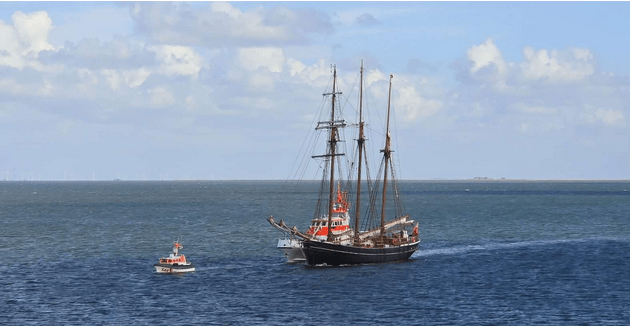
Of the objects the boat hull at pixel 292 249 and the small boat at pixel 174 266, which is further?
the boat hull at pixel 292 249

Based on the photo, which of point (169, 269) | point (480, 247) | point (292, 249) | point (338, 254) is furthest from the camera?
point (480, 247)

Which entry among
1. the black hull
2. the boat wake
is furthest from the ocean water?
the black hull

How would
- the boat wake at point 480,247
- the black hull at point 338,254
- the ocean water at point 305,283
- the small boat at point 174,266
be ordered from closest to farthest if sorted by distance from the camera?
1. the ocean water at point 305,283
2. the small boat at point 174,266
3. the black hull at point 338,254
4. the boat wake at point 480,247

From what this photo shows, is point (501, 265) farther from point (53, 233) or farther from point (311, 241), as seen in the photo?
point (53, 233)

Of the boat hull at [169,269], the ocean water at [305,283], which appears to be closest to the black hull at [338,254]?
the ocean water at [305,283]

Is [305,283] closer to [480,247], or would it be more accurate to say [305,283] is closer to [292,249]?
[292,249]

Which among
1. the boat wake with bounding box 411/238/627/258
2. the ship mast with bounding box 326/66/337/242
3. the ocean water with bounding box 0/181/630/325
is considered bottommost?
the ocean water with bounding box 0/181/630/325

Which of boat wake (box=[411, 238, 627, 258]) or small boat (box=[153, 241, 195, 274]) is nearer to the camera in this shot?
small boat (box=[153, 241, 195, 274])

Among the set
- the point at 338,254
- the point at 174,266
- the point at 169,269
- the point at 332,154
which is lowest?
the point at 169,269

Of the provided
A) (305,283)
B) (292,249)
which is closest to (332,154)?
(292,249)

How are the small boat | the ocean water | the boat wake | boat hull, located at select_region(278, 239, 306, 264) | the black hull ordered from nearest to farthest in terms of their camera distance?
the ocean water, the small boat, the black hull, boat hull, located at select_region(278, 239, 306, 264), the boat wake

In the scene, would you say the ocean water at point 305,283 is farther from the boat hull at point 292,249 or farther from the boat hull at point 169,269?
the boat hull at point 292,249

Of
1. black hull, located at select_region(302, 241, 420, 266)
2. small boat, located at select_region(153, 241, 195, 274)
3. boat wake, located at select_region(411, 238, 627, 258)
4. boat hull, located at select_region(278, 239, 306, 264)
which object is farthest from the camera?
boat wake, located at select_region(411, 238, 627, 258)

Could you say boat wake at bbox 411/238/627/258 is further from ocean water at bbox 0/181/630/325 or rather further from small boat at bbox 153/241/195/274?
small boat at bbox 153/241/195/274
